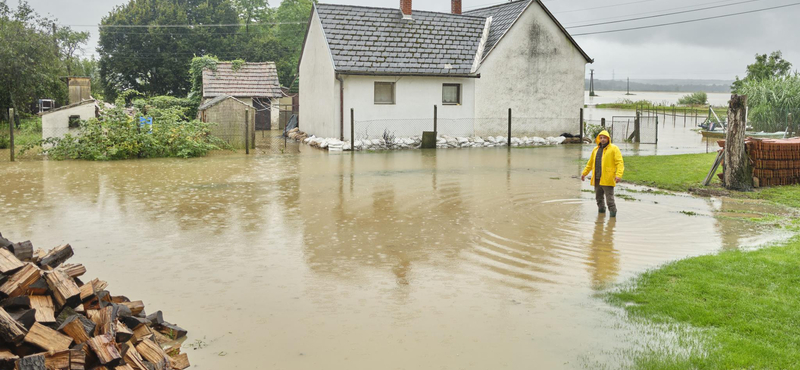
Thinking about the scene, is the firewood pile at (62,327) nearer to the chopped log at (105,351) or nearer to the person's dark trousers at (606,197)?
the chopped log at (105,351)

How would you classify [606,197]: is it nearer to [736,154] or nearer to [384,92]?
[736,154]

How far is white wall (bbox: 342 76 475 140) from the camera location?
29.5 meters

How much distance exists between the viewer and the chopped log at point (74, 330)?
479 centimetres

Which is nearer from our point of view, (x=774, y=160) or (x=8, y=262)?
(x=8, y=262)

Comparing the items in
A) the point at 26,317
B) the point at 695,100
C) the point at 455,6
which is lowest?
the point at 26,317

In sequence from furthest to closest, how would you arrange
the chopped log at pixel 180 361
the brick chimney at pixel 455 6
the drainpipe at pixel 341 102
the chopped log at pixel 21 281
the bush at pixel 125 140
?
the brick chimney at pixel 455 6
the drainpipe at pixel 341 102
the bush at pixel 125 140
the chopped log at pixel 180 361
the chopped log at pixel 21 281

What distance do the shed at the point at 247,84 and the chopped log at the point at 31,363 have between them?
3662 centimetres

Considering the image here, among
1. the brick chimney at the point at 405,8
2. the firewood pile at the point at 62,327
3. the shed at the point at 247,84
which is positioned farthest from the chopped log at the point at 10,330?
the shed at the point at 247,84

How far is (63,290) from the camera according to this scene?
512 cm

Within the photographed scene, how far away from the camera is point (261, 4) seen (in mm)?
78875

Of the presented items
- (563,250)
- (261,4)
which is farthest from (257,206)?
(261,4)

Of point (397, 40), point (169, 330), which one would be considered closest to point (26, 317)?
point (169, 330)

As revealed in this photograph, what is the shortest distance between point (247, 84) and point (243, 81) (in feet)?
0.98

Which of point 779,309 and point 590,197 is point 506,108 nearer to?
point 590,197
